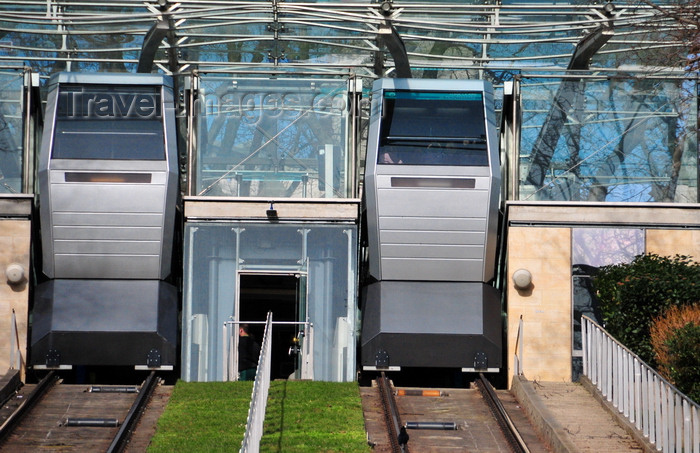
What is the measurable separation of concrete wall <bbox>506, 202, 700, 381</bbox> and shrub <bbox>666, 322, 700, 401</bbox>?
5699mm

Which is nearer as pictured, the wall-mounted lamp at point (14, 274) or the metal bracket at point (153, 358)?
the metal bracket at point (153, 358)

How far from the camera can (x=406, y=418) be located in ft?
49.6

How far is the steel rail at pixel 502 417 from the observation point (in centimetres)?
1372

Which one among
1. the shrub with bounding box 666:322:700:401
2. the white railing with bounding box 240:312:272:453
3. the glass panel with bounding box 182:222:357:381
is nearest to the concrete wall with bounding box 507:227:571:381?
the glass panel with bounding box 182:222:357:381

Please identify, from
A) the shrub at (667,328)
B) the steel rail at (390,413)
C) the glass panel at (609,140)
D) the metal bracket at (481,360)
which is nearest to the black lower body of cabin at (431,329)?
the metal bracket at (481,360)

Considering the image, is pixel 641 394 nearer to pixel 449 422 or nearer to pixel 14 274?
pixel 449 422

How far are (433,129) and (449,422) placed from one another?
593cm

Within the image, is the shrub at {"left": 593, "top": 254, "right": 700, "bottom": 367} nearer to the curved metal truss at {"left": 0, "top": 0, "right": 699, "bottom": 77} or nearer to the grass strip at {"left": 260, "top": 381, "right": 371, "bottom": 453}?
the grass strip at {"left": 260, "top": 381, "right": 371, "bottom": 453}

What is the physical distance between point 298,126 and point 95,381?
228 inches

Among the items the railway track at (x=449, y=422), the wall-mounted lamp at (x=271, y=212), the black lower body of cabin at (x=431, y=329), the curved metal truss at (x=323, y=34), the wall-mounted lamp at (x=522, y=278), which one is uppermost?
the curved metal truss at (x=323, y=34)

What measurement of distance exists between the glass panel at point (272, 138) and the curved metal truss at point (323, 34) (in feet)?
1.66

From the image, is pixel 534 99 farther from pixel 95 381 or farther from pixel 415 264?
pixel 95 381

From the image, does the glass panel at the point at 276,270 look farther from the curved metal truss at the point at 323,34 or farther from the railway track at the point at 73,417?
the curved metal truss at the point at 323,34

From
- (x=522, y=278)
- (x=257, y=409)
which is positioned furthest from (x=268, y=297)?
(x=257, y=409)
